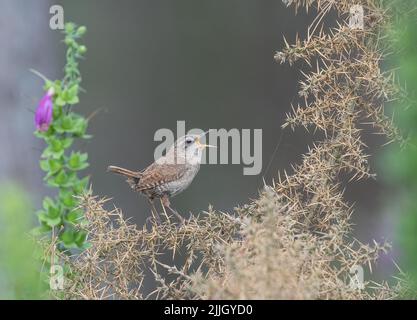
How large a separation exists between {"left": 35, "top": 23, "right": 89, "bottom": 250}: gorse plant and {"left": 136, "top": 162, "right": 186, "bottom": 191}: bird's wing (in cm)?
116

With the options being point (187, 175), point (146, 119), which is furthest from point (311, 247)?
point (146, 119)

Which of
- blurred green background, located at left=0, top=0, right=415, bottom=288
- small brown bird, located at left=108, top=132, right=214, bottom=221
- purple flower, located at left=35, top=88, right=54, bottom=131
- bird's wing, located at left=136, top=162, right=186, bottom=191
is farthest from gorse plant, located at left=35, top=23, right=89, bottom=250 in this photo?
blurred green background, located at left=0, top=0, right=415, bottom=288

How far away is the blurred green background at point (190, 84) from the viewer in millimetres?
8281

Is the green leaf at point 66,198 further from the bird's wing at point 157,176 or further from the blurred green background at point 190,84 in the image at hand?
the blurred green background at point 190,84

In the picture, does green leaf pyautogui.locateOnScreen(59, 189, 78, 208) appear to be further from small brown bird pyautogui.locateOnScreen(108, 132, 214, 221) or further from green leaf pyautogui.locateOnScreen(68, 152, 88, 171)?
small brown bird pyautogui.locateOnScreen(108, 132, 214, 221)

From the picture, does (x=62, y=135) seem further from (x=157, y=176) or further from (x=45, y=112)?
(x=157, y=176)

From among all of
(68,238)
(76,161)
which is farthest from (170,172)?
(76,161)

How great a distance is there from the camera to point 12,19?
7031 mm

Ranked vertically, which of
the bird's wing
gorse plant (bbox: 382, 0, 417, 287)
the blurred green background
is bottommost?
gorse plant (bbox: 382, 0, 417, 287)

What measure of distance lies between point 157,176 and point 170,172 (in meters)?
0.14

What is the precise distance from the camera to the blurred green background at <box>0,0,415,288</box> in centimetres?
828
